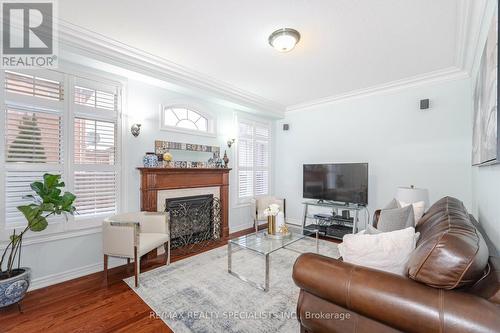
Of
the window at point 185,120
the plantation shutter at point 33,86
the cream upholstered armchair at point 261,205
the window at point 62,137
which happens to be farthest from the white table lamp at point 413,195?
the plantation shutter at point 33,86

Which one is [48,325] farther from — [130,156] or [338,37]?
[338,37]

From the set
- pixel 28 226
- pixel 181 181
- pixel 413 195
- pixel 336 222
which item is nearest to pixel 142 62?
pixel 181 181

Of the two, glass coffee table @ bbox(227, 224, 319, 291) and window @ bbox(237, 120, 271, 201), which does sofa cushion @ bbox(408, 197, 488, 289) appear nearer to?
glass coffee table @ bbox(227, 224, 319, 291)

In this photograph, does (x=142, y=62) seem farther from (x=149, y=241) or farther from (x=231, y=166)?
Result: (x=231, y=166)

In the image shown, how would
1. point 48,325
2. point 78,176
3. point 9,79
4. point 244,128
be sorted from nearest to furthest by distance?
point 48,325, point 9,79, point 78,176, point 244,128

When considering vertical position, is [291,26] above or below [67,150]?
above

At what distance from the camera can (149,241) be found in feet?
9.23

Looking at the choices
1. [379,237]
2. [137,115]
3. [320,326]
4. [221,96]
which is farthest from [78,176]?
[379,237]

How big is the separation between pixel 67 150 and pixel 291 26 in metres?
2.88

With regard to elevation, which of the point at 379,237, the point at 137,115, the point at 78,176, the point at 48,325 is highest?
the point at 137,115

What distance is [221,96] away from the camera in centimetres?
405

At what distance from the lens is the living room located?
1447 mm

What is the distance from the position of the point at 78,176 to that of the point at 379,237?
128 inches

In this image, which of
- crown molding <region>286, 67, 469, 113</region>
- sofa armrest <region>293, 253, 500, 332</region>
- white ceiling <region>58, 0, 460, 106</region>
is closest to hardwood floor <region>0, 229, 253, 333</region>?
sofa armrest <region>293, 253, 500, 332</region>
